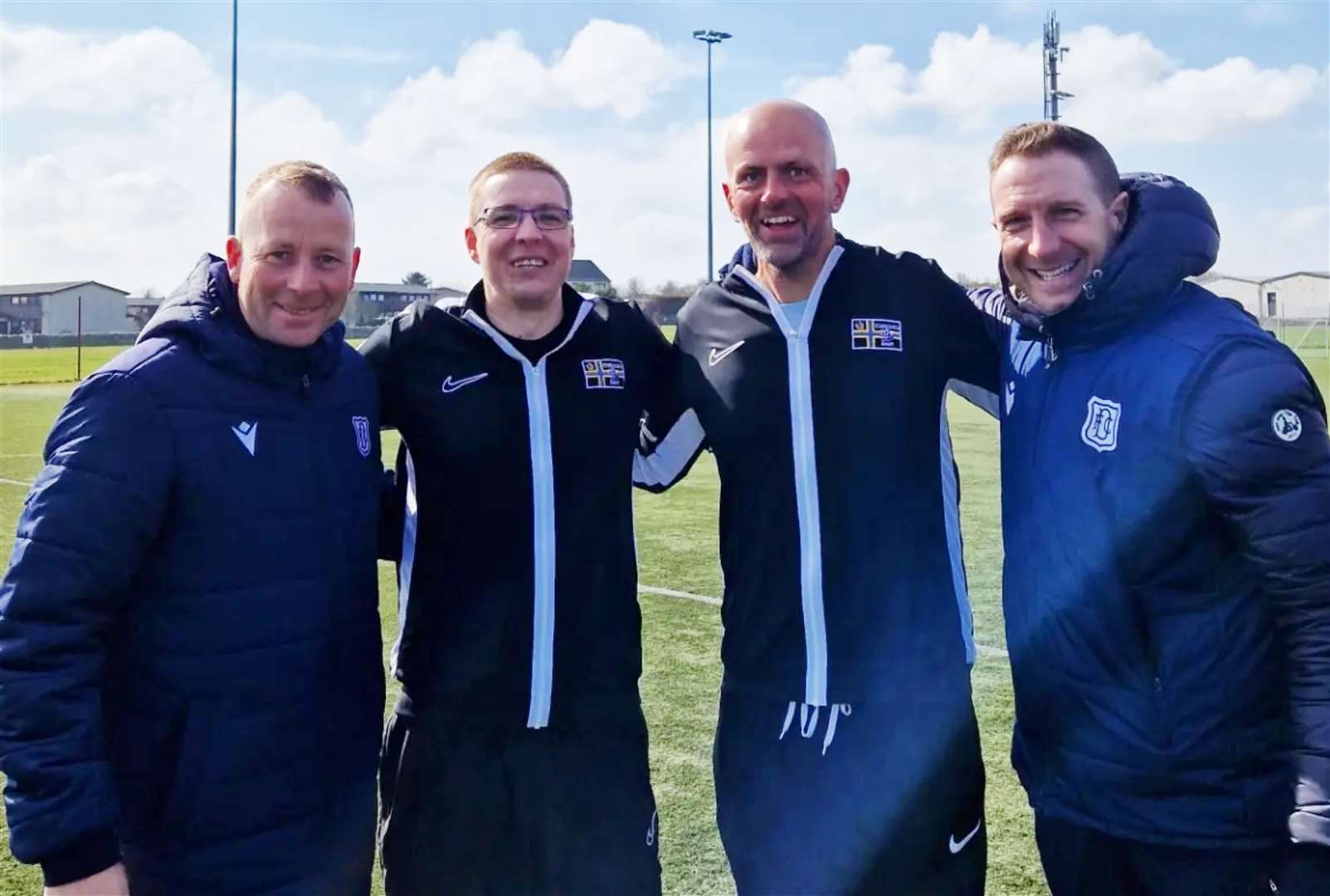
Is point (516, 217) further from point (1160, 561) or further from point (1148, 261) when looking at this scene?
point (1160, 561)

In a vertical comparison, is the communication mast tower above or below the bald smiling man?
above

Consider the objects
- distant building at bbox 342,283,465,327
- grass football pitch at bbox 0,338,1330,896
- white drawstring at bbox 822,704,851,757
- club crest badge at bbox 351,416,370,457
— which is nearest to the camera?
club crest badge at bbox 351,416,370,457

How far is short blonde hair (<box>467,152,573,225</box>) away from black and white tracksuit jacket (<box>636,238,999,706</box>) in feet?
2.18

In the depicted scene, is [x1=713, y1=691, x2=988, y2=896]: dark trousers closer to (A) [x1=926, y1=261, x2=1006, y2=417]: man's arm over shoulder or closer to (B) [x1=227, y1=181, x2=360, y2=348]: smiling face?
(A) [x1=926, y1=261, x2=1006, y2=417]: man's arm over shoulder

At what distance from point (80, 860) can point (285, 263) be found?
54.7 inches

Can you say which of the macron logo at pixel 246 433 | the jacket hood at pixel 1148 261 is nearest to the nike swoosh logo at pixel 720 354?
the jacket hood at pixel 1148 261

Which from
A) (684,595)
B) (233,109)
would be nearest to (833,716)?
(684,595)

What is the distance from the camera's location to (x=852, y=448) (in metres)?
2.93

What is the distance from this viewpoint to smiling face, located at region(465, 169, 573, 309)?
3.11 metres

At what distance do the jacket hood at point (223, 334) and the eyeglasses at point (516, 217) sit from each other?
26.4 inches

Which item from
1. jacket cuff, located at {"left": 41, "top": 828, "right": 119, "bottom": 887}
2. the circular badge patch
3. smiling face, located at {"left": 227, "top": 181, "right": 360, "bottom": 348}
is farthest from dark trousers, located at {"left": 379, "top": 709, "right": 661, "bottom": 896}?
the circular badge patch

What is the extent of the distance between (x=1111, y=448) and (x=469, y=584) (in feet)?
5.59

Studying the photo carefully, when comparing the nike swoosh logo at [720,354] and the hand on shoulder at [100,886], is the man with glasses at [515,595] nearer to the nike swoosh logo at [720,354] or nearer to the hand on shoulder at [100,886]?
the nike swoosh logo at [720,354]

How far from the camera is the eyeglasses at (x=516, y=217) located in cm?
314
